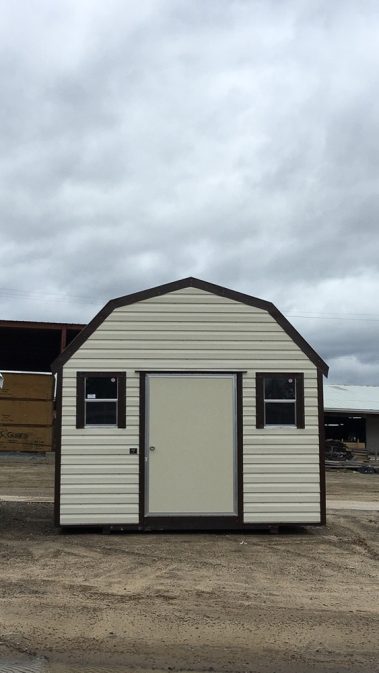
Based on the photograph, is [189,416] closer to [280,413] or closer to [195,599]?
[280,413]

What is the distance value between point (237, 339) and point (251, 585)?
4417 mm

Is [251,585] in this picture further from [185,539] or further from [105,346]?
[105,346]

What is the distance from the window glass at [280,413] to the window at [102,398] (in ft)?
7.58

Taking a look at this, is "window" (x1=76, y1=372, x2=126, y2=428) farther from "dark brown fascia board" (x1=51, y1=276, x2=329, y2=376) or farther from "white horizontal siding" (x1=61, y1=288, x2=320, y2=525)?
"dark brown fascia board" (x1=51, y1=276, x2=329, y2=376)

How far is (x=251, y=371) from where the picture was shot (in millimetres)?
10922

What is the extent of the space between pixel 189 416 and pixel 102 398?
1409 millimetres

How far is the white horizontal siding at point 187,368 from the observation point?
416 inches

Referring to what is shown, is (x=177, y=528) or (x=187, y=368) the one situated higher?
(x=187, y=368)

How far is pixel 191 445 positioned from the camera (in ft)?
35.3

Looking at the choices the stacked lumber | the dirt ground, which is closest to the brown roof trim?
the stacked lumber

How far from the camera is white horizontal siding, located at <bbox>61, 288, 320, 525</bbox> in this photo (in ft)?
34.7

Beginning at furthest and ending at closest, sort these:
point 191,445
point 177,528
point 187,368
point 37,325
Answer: point 37,325, point 187,368, point 191,445, point 177,528

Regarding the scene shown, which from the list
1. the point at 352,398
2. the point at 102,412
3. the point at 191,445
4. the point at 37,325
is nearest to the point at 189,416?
the point at 191,445

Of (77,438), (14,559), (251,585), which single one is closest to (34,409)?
(77,438)
